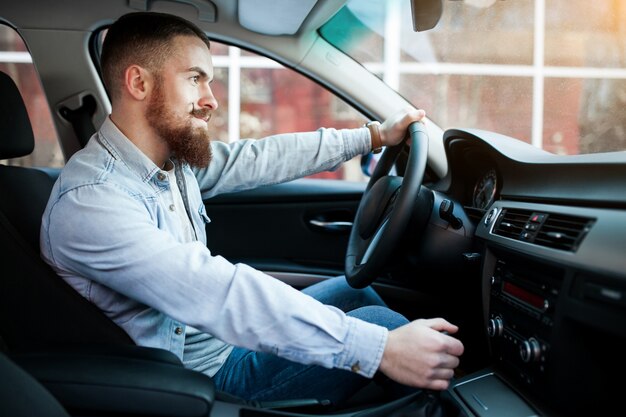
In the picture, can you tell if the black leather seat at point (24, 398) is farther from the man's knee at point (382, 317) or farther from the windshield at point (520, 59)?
the windshield at point (520, 59)

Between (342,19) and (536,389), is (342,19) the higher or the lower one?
the higher one

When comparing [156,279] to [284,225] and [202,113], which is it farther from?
[284,225]

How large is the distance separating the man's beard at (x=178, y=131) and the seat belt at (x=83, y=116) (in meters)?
0.94

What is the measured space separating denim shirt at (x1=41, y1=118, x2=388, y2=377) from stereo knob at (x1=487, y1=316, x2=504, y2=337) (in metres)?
0.42

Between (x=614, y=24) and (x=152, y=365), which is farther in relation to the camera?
(x=614, y=24)

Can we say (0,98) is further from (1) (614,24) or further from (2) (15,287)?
(1) (614,24)

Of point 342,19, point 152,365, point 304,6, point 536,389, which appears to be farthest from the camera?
point 342,19

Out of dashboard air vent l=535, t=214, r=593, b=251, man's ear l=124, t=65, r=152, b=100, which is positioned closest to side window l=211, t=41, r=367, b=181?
man's ear l=124, t=65, r=152, b=100

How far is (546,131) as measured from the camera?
2.27 m

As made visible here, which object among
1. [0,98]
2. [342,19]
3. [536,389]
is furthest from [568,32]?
[0,98]

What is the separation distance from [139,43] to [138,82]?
10 cm

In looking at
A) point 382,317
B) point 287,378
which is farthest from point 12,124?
point 382,317

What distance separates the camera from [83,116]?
2287 mm

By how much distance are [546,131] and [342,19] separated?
85 cm
